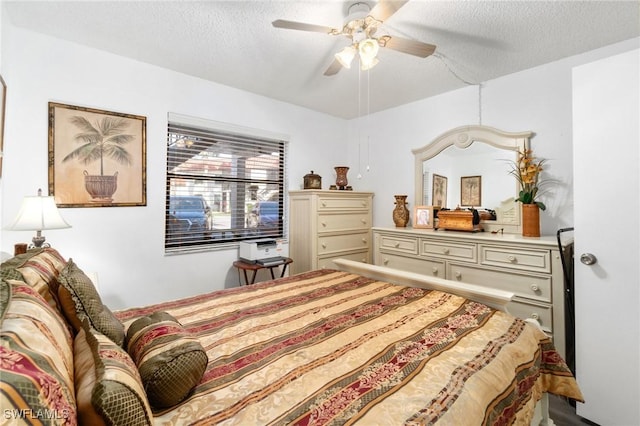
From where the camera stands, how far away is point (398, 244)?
3.27 meters

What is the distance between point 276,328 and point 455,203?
8.73ft

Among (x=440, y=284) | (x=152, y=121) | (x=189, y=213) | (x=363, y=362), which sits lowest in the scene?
(x=363, y=362)

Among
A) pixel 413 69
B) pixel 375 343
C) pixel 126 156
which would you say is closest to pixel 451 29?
pixel 413 69

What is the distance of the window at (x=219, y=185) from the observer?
9.77 ft

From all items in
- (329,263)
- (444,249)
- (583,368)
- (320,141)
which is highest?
(320,141)

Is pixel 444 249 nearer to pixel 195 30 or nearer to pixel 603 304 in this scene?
pixel 603 304

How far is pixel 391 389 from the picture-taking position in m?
0.94

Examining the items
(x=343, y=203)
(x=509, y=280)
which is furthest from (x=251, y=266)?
(x=509, y=280)

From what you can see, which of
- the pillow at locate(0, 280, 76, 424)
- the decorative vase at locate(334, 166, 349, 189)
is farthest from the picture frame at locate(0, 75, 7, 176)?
the decorative vase at locate(334, 166, 349, 189)

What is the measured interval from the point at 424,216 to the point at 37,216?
3.37 metres

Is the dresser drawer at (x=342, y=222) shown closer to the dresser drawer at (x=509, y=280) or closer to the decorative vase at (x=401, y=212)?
the decorative vase at (x=401, y=212)

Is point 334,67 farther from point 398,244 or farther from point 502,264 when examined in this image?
point 502,264

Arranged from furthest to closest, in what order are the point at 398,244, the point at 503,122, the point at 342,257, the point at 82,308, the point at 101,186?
1. the point at 342,257
2. the point at 398,244
3. the point at 503,122
4. the point at 101,186
5. the point at 82,308

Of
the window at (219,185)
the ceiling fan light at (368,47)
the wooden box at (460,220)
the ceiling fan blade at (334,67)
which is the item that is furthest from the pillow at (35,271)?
the wooden box at (460,220)
